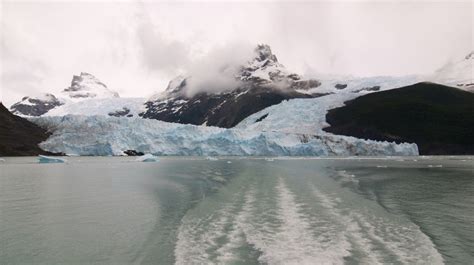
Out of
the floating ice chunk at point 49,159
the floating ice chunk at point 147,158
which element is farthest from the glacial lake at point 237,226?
the floating ice chunk at point 147,158

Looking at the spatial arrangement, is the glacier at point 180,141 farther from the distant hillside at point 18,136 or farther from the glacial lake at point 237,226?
the glacial lake at point 237,226

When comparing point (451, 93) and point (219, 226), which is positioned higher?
point (451, 93)

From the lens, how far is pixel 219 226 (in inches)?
645

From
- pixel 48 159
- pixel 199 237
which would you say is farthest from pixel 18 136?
pixel 199 237

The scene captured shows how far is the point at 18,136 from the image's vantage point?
386 feet

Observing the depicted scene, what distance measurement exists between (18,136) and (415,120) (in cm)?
14010

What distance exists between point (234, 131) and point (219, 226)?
86.1 m

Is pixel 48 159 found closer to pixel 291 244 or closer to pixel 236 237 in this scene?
pixel 236 237

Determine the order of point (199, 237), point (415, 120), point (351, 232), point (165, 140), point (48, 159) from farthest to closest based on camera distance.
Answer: point (415, 120) → point (165, 140) → point (48, 159) → point (351, 232) → point (199, 237)

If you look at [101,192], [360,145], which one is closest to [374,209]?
[101,192]

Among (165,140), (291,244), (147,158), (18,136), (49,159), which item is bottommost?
(291,244)

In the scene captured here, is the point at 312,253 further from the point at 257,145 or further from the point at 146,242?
the point at 257,145

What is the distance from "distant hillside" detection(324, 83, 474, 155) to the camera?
→ 155500mm

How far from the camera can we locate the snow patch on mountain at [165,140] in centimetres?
10006
